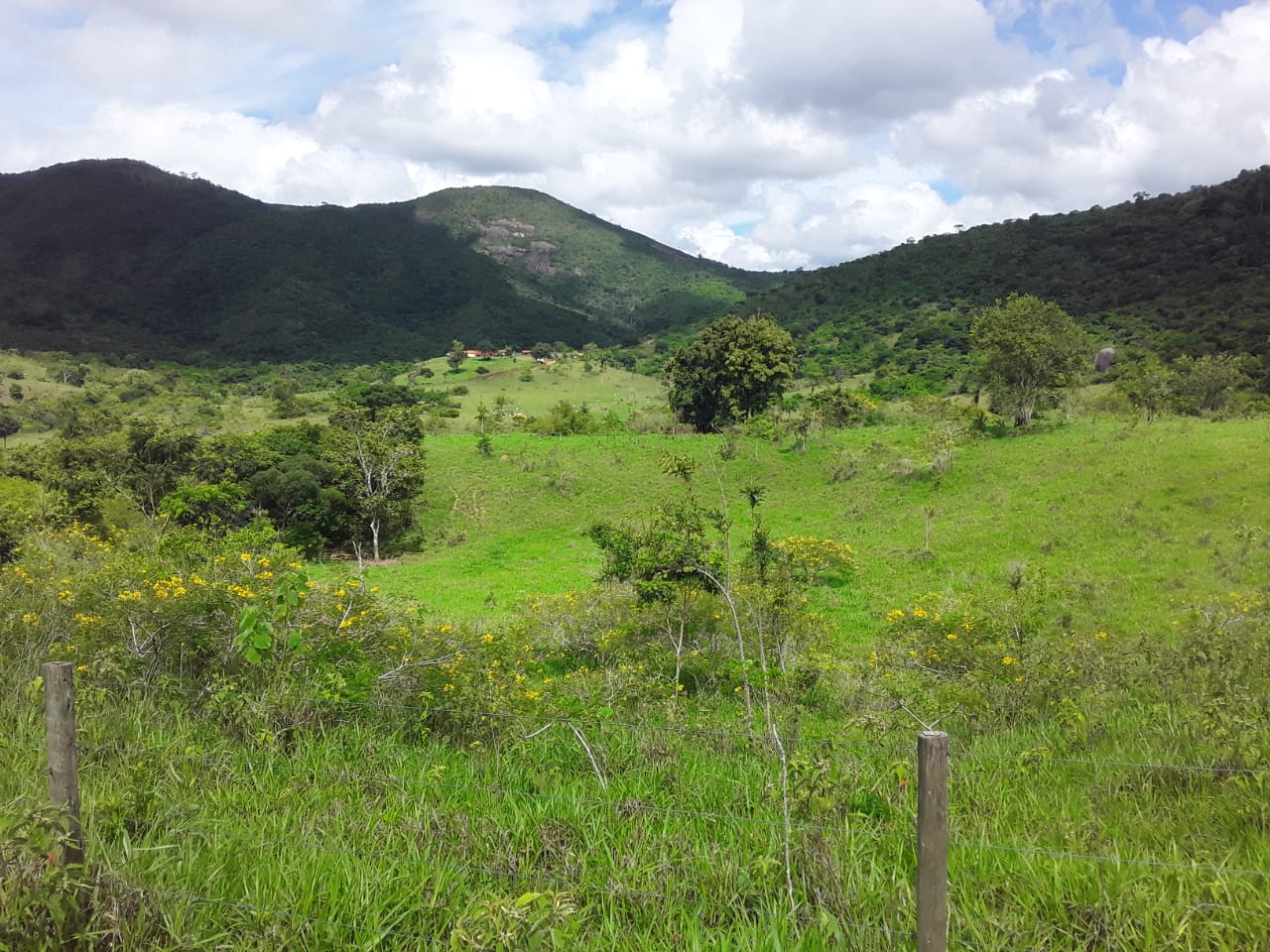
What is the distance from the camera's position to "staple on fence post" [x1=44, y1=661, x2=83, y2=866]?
2.45 meters

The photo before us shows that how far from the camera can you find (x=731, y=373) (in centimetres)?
3334

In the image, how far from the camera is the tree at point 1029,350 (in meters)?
24.3

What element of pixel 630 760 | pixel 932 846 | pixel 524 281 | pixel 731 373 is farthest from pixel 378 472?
pixel 524 281

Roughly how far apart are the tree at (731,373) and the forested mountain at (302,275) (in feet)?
259

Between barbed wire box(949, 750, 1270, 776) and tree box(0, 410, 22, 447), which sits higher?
tree box(0, 410, 22, 447)

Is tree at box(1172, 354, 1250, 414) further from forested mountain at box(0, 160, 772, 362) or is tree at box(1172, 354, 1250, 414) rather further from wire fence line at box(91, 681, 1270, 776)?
forested mountain at box(0, 160, 772, 362)

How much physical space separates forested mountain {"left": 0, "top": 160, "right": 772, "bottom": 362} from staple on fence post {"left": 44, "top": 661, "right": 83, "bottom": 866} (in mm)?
106809

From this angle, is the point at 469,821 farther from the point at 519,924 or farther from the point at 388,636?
the point at 388,636

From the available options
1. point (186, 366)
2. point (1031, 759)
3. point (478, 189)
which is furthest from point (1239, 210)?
point (478, 189)

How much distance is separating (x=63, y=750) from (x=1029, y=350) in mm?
27443

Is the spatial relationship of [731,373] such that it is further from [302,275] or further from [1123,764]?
[302,275]

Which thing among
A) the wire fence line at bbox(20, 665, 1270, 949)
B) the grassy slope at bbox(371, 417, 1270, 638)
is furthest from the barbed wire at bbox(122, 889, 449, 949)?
the grassy slope at bbox(371, 417, 1270, 638)

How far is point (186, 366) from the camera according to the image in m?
90.8

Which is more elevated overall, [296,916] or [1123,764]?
[1123,764]
